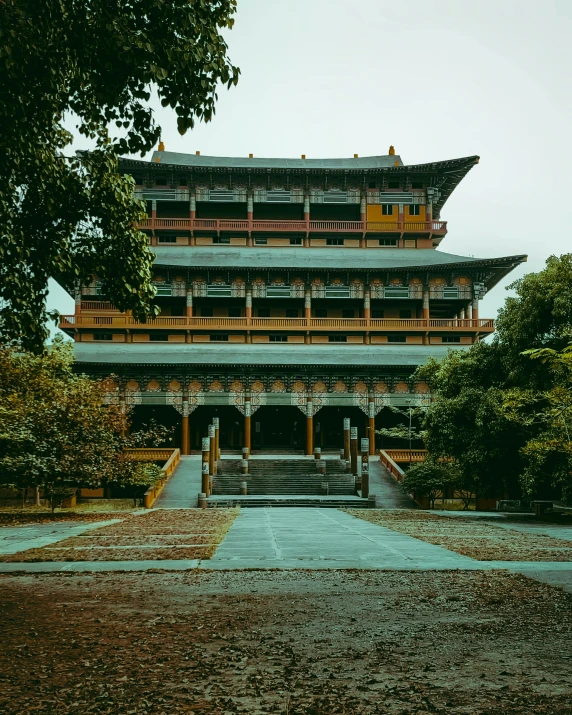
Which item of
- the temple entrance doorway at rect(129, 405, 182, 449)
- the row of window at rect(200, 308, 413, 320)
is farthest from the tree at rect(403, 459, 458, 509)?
the row of window at rect(200, 308, 413, 320)

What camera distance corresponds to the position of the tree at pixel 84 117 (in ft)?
24.6

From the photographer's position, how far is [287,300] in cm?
4484

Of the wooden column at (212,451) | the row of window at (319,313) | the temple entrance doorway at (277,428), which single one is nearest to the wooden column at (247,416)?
the temple entrance doorway at (277,428)

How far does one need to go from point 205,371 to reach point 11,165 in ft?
101

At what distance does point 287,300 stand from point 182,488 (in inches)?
741

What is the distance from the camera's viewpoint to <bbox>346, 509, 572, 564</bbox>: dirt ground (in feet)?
36.2

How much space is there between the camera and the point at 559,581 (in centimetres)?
824

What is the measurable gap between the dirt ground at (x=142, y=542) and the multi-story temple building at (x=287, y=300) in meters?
20.6

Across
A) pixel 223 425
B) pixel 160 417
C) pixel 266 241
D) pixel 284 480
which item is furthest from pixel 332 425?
pixel 284 480

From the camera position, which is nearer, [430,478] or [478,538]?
[478,538]

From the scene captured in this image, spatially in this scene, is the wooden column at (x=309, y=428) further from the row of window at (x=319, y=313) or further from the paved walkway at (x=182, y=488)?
the row of window at (x=319, y=313)

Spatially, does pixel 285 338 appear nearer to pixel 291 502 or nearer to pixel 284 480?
pixel 284 480

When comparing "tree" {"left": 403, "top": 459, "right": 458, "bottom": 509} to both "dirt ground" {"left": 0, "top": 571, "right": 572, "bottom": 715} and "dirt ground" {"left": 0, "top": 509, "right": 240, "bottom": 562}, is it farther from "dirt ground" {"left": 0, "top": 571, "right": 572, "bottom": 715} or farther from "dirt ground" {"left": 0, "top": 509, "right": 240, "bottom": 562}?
"dirt ground" {"left": 0, "top": 571, "right": 572, "bottom": 715}

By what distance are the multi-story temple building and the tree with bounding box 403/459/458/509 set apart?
1188 cm
